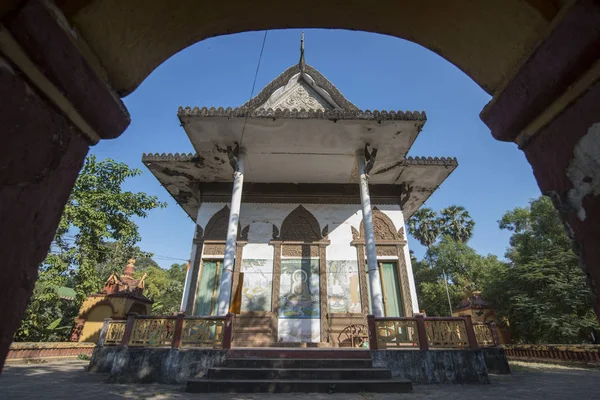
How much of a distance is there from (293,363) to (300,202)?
18.0 ft

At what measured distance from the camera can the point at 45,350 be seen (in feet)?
35.8

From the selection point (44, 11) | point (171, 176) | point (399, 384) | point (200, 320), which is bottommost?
point (399, 384)

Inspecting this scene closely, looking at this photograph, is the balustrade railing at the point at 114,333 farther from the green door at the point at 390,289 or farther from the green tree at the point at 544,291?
the green tree at the point at 544,291

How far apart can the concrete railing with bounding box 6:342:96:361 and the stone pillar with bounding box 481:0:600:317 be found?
12293mm

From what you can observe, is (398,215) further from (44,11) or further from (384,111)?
(44,11)

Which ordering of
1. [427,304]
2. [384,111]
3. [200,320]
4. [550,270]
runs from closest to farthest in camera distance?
[200,320], [384,111], [550,270], [427,304]

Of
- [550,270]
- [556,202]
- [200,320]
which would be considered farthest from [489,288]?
[556,202]

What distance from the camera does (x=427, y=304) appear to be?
27.4m

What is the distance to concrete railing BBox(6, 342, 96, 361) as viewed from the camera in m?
9.64

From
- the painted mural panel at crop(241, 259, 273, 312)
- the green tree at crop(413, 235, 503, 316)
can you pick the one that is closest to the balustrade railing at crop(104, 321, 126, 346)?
the painted mural panel at crop(241, 259, 273, 312)

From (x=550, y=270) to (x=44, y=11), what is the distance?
18.0m

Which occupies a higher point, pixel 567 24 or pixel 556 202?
pixel 567 24

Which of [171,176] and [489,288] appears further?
[489,288]

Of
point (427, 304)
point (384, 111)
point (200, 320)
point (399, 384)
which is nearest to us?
point (399, 384)
